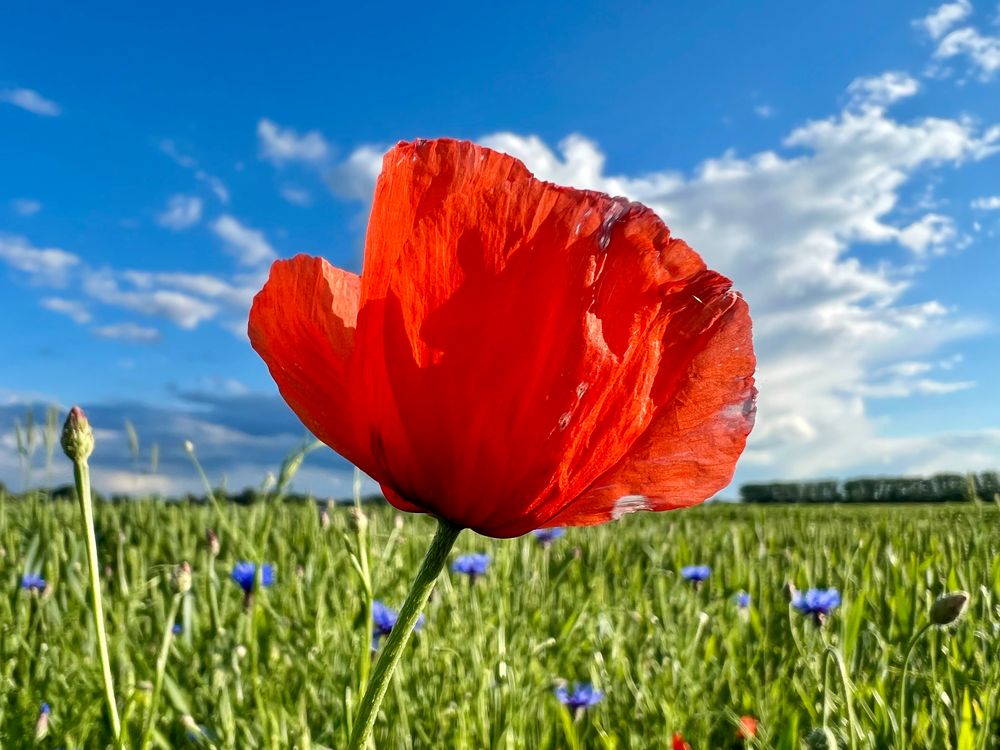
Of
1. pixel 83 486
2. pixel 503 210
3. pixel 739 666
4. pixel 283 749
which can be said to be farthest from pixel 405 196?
pixel 739 666

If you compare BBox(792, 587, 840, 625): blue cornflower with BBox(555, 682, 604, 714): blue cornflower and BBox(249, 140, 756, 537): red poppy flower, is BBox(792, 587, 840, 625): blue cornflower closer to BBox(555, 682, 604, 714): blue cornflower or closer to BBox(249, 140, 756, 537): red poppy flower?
BBox(555, 682, 604, 714): blue cornflower

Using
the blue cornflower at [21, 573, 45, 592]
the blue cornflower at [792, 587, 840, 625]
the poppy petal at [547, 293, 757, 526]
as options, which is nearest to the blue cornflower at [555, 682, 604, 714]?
the blue cornflower at [792, 587, 840, 625]

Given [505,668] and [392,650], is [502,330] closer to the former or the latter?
[392,650]

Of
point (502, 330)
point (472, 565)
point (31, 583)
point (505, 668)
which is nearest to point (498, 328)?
point (502, 330)

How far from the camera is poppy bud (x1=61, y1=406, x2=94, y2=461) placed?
819 millimetres

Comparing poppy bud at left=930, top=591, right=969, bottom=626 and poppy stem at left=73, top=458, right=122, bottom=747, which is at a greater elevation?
poppy stem at left=73, top=458, right=122, bottom=747

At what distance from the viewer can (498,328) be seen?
2.35 feet

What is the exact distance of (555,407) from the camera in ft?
2.32

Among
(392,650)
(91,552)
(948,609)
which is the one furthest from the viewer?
(948,609)

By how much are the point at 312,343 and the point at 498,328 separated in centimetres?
20

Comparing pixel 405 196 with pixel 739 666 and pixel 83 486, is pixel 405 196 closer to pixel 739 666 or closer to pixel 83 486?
pixel 83 486

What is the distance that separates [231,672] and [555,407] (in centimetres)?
166

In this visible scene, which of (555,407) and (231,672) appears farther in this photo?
(231,672)

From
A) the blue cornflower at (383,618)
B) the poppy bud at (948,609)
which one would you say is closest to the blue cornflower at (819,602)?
the blue cornflower at (383,618)
